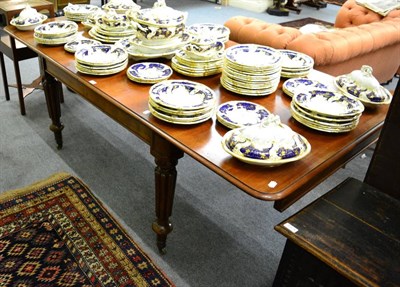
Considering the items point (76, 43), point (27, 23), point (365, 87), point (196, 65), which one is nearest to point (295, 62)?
point (365, 87)

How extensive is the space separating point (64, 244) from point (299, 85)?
127cm

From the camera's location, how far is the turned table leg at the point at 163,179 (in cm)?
139

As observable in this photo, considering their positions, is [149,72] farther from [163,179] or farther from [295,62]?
[295,62]

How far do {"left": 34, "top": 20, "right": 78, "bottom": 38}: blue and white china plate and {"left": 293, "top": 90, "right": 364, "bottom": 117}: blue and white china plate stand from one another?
49.8 inches

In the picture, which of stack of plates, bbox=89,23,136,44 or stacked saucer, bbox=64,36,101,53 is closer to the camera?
stacked saucer, bbox=64,36,101,53

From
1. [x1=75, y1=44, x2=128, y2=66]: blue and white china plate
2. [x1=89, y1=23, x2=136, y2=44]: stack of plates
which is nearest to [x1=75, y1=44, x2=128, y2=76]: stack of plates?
[x1=75, y1=44, x2=128, y2=66]: blue and white china plate

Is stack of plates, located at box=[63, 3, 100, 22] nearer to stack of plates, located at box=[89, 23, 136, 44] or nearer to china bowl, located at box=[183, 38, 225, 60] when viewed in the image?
stack of plates, located at box=[89, 23, 136, 44]

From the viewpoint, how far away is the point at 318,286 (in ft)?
3.87

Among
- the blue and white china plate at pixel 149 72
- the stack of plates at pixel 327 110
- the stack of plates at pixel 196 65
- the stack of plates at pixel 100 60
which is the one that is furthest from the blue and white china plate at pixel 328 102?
the stack of plates at pixel 100 60

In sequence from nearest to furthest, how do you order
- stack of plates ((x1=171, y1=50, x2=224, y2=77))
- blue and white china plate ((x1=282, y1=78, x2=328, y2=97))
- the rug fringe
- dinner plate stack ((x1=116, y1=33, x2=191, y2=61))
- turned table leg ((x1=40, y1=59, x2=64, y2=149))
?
blue and white china plate ((x1=282, y1=78, x2=328, y2=97)) → stack of plates ((x1=171, y1=50, x2=224, y2=77)) → dinner plate stack ((x1=116, y1=33, x2=191, y2=61)) → the rug fringe → turned table leg ((x1=40, y1=59, x2=64, y2=149))

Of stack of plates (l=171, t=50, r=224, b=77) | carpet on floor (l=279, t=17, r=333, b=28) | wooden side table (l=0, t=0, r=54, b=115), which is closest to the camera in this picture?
stack of plates (l=171, t=50, r=224, b=77)

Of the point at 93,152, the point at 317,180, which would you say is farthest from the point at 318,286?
the point at 93,152

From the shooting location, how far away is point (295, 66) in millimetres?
1688

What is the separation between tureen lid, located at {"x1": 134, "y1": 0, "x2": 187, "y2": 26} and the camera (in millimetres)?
1622
